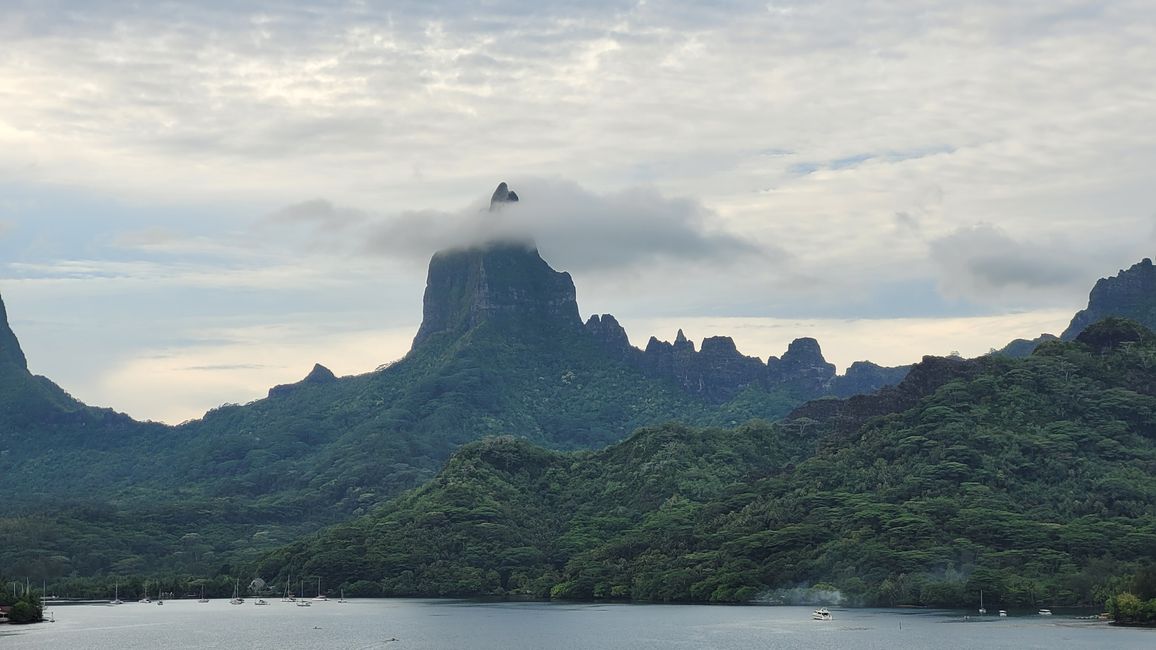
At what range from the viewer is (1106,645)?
7667 inches

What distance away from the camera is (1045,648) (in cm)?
19725

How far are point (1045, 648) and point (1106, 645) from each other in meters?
7.94
